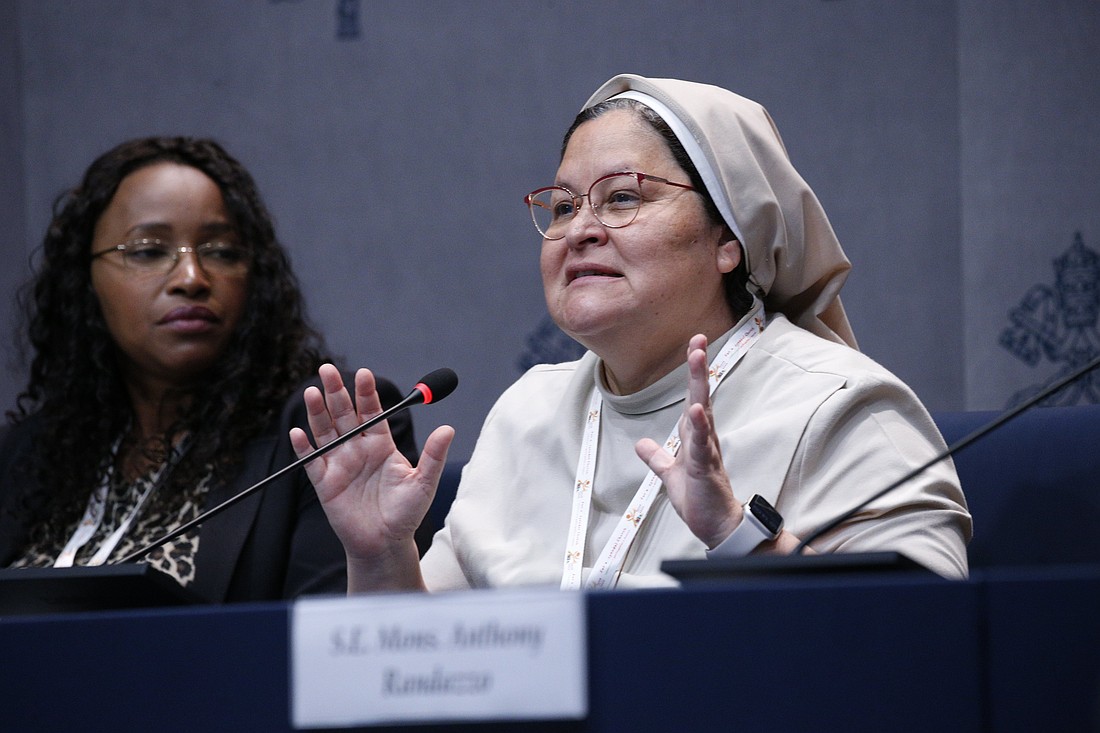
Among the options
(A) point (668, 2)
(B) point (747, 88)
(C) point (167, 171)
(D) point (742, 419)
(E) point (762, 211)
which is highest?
(A) point (668, 2)

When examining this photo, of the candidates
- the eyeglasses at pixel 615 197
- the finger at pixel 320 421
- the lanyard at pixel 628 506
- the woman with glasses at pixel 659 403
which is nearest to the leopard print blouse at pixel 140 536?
the woman with glasses at pixel 659 403

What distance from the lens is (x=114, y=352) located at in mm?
2764

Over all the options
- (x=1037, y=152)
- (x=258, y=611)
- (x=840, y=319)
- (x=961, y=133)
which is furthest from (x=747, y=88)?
(x=258, y=611)

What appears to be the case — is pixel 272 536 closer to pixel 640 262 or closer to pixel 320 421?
pixel 320 421

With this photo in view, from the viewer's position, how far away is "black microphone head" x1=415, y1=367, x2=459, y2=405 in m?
1.69

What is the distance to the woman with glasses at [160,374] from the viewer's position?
2.42m

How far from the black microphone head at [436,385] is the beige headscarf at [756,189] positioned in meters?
0.56

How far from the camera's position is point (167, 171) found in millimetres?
2703

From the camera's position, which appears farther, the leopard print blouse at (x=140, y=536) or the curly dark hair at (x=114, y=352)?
the curly dark hair at (x=114, y=352)

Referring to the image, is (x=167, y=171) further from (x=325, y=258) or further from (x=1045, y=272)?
(x=1045, y=272)

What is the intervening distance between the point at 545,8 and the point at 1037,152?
138 centimetres

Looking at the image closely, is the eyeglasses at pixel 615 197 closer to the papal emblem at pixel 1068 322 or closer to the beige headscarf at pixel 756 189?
the beige headscarf at pixel 756 189

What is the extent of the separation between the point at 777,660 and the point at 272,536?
1642 millimetres

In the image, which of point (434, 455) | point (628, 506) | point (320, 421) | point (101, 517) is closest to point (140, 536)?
point (101, 517)
